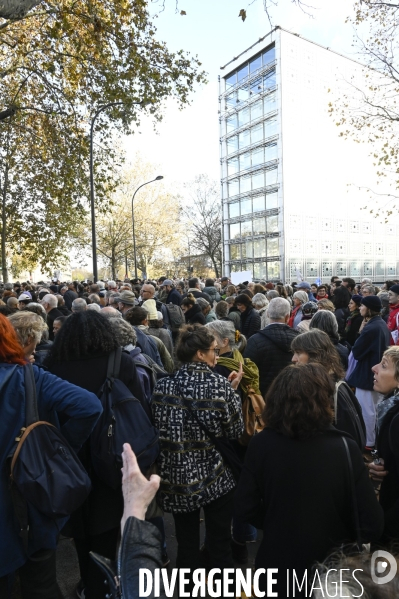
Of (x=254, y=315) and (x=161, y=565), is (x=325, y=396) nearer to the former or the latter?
(x=161, y=565)

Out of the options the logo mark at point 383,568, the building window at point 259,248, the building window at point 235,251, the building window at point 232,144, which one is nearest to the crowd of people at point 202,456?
the logo mark at point 383,568

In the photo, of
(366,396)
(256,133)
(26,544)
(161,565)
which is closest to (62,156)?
(366,396)

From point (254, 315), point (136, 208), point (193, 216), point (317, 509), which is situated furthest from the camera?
point (193, 216)

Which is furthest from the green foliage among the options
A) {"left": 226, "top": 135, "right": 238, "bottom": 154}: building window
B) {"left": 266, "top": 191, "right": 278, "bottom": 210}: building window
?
{"left": 226, "top": 135, "right": 238, "bottom": 154}: building window

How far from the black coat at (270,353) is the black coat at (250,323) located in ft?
7.62

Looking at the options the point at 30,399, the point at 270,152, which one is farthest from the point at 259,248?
the point at 30,399

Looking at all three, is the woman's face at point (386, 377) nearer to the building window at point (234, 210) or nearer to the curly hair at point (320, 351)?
the curly hair at point (320, 351)

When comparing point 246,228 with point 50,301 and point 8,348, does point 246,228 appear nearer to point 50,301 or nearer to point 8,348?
point 50,301

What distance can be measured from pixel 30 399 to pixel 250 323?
517 centimetres

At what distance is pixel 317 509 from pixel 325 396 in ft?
1.61

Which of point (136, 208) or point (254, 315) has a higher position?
point (136, 208)

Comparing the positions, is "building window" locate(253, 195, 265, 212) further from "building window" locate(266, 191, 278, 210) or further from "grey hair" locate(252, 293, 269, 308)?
"grey hair" locate(252, 293, 269, 308)

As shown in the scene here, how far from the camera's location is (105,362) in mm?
2748

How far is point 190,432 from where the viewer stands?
2736mm
